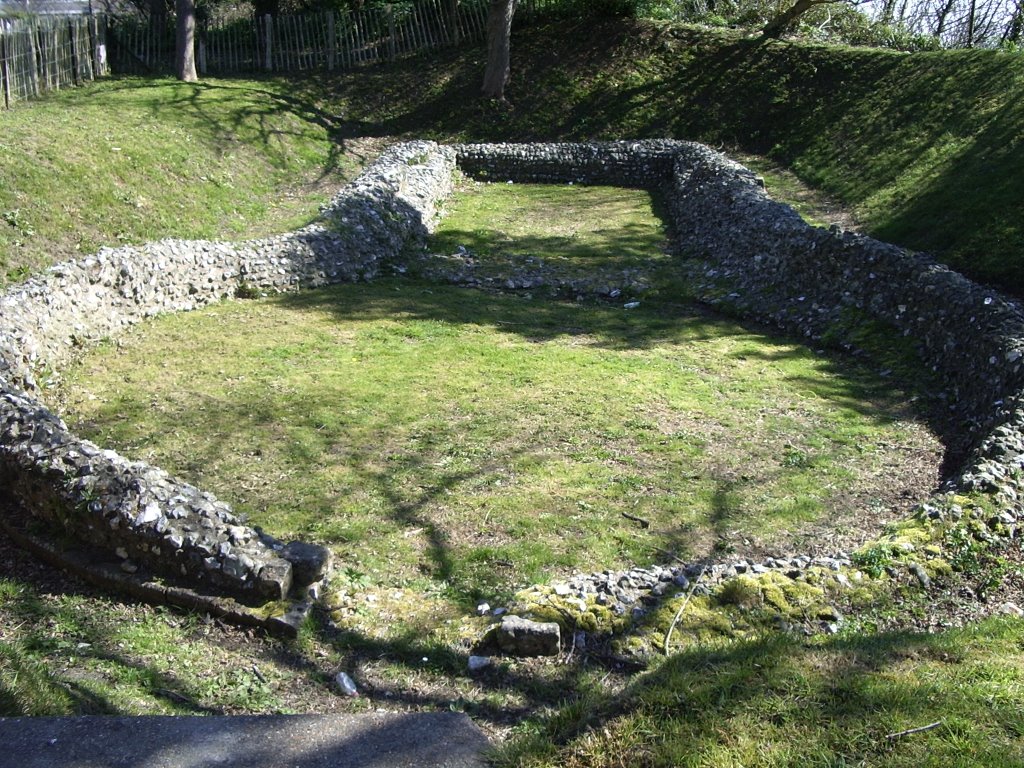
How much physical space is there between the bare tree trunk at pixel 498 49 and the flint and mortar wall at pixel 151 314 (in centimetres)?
926

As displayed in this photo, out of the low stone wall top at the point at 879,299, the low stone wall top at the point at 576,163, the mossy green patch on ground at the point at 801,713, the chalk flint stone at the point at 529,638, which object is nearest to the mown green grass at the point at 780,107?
the low stone wall top at the point at 879,299

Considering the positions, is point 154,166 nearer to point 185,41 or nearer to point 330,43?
point 185,41

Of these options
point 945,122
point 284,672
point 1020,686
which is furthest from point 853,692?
point 945,122

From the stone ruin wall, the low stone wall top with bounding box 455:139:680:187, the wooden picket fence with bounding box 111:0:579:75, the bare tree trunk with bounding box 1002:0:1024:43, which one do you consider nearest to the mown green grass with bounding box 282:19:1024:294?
the wooden picket fence with bounding box 111:0:579:75

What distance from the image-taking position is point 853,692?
4453 millimetres

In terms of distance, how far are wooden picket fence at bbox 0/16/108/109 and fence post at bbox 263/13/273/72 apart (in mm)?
5790

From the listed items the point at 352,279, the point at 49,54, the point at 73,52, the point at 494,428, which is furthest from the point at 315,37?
the point at 494,428

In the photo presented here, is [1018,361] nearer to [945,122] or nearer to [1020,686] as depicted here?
[1020,686]

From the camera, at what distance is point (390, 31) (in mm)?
31859

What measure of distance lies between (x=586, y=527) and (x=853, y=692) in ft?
10.8

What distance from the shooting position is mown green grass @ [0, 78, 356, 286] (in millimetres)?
14273

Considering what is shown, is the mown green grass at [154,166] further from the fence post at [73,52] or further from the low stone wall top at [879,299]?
the low stone wall top at [879,299]

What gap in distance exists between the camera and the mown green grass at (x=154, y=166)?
14273 millimetres

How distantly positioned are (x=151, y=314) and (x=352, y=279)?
3.80m
